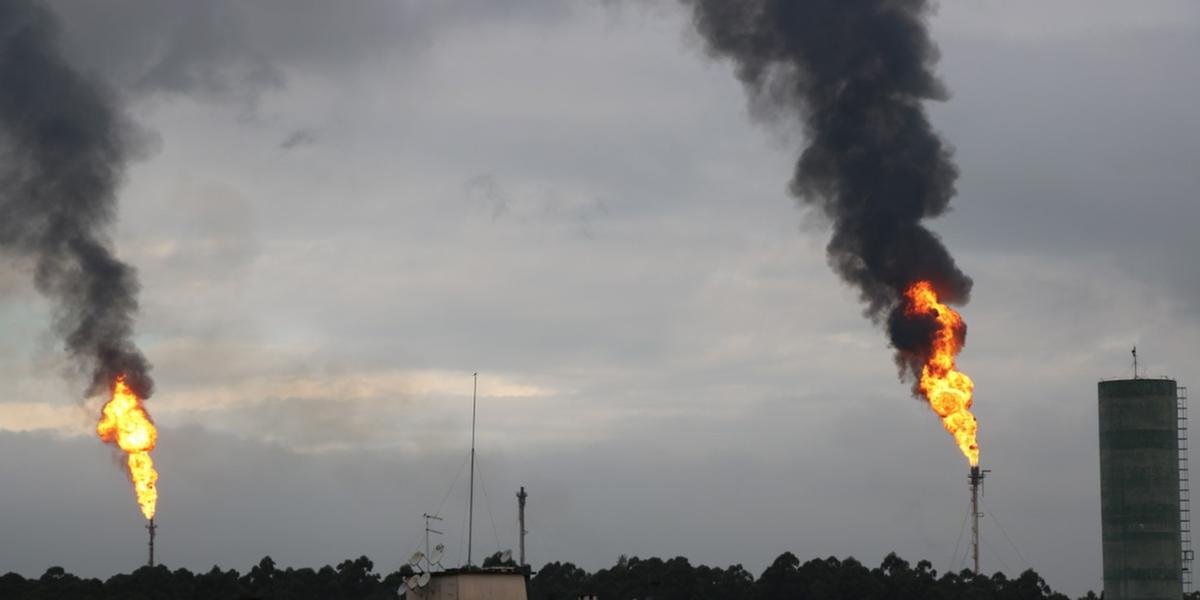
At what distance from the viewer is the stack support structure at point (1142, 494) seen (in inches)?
5197

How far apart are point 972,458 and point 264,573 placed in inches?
3400

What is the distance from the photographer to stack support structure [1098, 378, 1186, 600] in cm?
13200

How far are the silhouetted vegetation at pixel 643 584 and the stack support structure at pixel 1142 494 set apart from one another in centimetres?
3199

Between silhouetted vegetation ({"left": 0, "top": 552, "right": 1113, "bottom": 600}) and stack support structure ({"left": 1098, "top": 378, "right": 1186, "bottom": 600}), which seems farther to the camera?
silhouetted vegetation ({"left": 0, "top": 552, "right": 1113, "bottom": 600})

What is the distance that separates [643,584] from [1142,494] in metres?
55.4

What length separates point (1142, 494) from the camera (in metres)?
132

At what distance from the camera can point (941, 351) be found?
10625 cm

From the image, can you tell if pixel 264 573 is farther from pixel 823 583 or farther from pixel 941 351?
pixel 941 351

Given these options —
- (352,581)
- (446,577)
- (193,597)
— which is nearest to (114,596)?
(193,597)

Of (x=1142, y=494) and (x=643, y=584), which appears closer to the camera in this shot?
(x=1142, y=494)

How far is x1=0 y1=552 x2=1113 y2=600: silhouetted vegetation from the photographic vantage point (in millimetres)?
165125

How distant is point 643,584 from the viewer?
170250 millimetres

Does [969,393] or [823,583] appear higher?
[969,393]

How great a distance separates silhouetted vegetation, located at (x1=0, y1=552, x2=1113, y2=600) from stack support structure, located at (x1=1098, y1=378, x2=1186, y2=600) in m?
32.0
